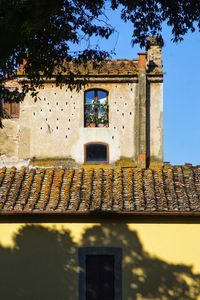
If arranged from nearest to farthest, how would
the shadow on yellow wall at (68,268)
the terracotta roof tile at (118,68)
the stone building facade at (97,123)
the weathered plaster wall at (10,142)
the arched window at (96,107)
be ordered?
the shadow on yellow wall at (68,268) < the terracotta roof tile at (118,68) < the stone building facade at (97,123) < the weathered plaster wall at (10,142) < the arched window at (96,107)

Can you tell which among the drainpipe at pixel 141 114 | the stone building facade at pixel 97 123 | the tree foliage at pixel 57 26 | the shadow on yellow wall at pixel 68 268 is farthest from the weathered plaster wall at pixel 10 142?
the tree foliage at pixel 57 26

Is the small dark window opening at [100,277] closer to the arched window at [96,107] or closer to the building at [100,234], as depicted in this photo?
the building at [100,234]

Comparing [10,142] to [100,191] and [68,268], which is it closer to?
[100,191]

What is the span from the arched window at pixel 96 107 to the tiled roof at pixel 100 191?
9.90 meters

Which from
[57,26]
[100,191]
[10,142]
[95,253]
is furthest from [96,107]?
[57,26]

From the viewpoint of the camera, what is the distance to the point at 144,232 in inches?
582

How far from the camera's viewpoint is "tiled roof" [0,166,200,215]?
48.4 ft

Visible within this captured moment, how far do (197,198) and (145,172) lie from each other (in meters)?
2.37

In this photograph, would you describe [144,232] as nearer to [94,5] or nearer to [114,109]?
[94,5]

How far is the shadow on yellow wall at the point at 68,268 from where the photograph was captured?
14.5 meters

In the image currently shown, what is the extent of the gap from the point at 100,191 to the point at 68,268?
2.39 metres

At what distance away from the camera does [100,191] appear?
52.2 ft

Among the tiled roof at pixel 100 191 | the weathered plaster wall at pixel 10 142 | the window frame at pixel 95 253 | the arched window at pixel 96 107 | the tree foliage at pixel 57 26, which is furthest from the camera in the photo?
the arched window at pixel 96 107

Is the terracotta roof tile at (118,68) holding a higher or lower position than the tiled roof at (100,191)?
higher
